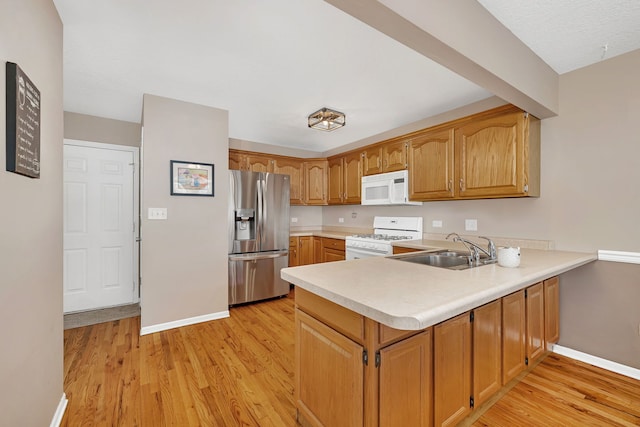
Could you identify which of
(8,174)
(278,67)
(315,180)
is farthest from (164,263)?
(315,180)

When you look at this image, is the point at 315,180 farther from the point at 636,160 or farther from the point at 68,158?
the point at 636,160

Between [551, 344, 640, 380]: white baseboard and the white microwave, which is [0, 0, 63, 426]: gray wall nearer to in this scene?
the white microwave

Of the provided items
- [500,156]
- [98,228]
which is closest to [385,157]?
[500,156]

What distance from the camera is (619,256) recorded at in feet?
6.77

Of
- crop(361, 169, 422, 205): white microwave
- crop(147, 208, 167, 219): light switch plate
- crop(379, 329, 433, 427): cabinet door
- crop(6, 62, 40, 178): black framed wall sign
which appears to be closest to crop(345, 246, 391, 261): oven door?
crop(361, 169, 422, 205): white microwave

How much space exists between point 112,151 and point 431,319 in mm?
4126

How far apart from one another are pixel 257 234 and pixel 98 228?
1.94 m

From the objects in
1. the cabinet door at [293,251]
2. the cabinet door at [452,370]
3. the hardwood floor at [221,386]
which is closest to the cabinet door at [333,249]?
the cabinet door at [293,251]

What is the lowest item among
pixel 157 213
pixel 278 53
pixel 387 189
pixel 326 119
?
pixel 157 213

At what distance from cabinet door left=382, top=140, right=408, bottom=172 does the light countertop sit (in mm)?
1855

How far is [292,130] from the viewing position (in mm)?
3873

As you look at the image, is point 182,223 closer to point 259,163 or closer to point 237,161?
point 237,161

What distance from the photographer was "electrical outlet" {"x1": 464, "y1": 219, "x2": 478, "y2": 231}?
2984 millimetres

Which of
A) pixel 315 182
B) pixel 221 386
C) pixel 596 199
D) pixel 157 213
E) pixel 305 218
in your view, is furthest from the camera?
pixel 305 218
